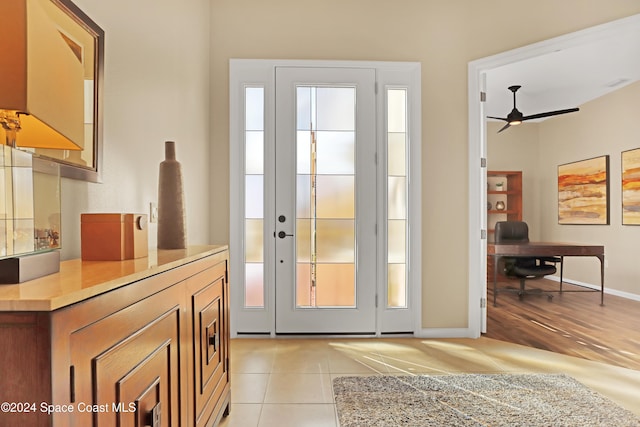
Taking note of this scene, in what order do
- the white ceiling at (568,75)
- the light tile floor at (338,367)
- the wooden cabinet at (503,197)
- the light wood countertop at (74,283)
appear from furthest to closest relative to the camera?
the wooden cabinet at (503,197), the white ceiling at (568,75), the light tile floor at (338,367), the light wood countertop at (74,283)

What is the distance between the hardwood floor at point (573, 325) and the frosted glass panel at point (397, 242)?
1.09m

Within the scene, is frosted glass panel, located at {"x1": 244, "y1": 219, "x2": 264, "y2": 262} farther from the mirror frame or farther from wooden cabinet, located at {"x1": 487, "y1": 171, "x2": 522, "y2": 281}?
wooden cabinet, located at {"x1": 487, "y1": 171, "x2": 522, "y2": 281}

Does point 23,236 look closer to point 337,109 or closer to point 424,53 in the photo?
point 337,109

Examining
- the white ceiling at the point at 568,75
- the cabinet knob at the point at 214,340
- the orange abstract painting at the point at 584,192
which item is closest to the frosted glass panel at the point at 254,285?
the cabinet knob at the point at 214,340

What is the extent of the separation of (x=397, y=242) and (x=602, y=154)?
4327mm

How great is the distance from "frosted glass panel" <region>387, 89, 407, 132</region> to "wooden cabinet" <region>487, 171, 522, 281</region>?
4.26 meters

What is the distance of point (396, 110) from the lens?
3418 millimetres

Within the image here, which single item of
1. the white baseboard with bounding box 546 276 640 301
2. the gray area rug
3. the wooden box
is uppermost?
the wooden box

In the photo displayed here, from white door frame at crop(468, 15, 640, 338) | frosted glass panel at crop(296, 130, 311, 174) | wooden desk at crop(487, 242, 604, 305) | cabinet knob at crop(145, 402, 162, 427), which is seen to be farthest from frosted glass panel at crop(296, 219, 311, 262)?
wooden desk at crop(487, 242, 604, 305)

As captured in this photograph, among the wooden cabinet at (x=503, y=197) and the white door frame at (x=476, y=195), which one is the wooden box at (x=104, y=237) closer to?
the white door frame at (x=476, y=195)

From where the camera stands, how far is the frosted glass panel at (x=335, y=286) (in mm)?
3396

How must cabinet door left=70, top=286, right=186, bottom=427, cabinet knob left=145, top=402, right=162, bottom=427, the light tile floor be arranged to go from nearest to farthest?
cabinet door left=70, top=286, right=186, bottom=427 < cabinet knob left=145, top=402, right=162, bottom=427 < the light tile floor

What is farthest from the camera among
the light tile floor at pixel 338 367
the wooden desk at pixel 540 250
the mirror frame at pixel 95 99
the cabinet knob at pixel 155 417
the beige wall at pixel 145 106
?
the wooden desk at pixel 540 250

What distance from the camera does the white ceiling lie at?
4.13 metres
